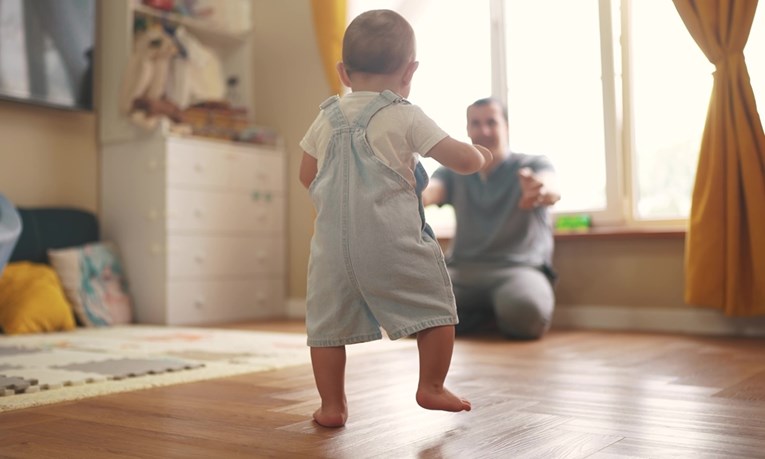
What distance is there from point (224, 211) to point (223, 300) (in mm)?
421

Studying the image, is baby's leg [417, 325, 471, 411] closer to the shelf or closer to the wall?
the wall

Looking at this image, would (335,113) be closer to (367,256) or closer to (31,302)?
(367,256)

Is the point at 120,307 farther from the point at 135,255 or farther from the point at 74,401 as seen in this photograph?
the point at 74,401

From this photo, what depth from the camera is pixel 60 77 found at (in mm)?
3443

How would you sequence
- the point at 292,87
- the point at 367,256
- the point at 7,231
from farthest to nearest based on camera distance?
the point at 292,87 → the point at 7,231 → the point at 367,256

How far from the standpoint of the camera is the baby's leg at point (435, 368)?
4.30 ft

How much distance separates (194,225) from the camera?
139 inches

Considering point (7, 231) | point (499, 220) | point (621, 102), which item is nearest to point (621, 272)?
point (499, 220)

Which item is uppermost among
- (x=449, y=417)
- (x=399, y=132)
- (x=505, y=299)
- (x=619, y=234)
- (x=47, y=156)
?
(x=47, y=156)

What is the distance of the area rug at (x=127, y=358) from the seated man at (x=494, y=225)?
0.42 m

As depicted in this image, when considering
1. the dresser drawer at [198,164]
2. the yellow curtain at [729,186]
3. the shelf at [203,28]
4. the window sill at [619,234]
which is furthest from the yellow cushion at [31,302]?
the yellow curtain at [729,186]

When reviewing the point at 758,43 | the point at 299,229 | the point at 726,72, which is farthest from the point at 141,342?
the point at 758,43

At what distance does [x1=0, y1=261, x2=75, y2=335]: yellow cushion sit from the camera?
300 cm

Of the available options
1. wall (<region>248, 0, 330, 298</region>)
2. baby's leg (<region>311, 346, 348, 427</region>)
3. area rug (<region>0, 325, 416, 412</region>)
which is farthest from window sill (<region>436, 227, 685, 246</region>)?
baby's leg (<region>311, 346, 348, 427</region>)
